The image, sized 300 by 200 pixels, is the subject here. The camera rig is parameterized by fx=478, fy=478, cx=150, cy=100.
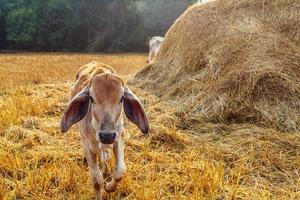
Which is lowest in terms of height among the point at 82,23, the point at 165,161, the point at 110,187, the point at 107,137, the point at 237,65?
the point at 82,23

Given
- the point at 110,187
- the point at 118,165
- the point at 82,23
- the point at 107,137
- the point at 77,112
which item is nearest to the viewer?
the point at 107,137

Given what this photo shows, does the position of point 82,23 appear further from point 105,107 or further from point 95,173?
point 105,107

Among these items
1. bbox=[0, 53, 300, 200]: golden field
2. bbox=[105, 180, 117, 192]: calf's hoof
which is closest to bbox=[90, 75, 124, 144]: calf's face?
bbox=[105, 180, 117, 192]: calf's hoof

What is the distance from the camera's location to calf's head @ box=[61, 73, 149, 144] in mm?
3707

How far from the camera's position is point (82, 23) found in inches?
1455

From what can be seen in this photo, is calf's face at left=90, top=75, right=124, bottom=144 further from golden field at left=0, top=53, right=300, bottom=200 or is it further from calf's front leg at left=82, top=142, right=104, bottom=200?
golden field at left=0, top=53, right=300, bottom=200

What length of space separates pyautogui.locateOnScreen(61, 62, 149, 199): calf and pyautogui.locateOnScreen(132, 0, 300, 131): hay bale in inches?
112

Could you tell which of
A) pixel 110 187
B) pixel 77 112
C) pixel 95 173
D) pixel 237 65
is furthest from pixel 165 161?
pixel 237 65

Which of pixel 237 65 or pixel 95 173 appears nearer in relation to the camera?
pixel 95 173

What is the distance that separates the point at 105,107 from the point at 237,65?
4.11m

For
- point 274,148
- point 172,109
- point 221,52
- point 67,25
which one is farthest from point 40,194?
point 67,25

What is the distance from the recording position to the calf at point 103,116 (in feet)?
12.3

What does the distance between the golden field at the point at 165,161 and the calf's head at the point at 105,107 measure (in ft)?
2.39

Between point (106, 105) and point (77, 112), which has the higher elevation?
point (106, 105)
